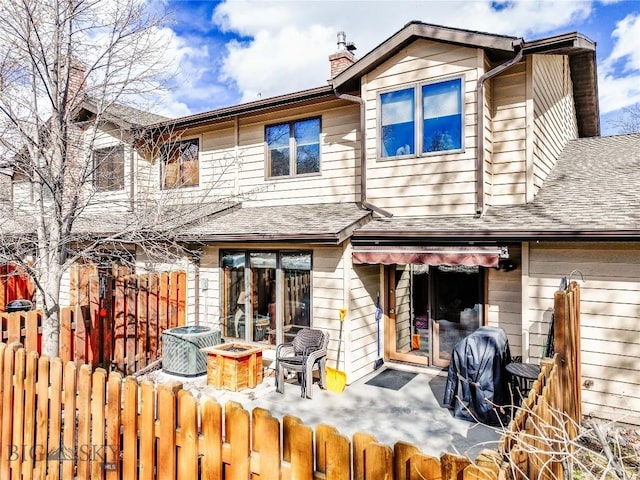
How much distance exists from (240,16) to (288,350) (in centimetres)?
1073

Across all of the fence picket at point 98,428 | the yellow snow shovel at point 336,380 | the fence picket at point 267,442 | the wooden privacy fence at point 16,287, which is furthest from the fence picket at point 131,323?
the fence picket at point 267,442

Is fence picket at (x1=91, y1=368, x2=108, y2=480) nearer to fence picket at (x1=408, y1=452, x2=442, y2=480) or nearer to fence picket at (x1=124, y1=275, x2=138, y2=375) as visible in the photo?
fence picket at (x1=408, y1=452, x2=442, y2=480)

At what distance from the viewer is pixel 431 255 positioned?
7230 millimetres

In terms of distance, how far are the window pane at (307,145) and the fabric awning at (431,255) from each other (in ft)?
9.83

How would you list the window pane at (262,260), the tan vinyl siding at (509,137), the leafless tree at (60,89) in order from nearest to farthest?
the leafless tree at (60,89)
the tan vinyl siding at (509,137)
the window pane at (262,260)

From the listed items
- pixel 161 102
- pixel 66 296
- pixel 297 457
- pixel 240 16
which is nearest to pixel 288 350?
pixel 161 102

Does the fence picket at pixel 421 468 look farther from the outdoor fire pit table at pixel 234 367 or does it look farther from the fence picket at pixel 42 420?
the outdoor fire pit table at pixel 234 367

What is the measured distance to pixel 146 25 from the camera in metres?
5.72

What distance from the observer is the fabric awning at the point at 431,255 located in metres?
6.80

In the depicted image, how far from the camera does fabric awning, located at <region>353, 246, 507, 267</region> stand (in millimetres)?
6801

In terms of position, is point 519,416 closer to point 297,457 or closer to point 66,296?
point 297,457

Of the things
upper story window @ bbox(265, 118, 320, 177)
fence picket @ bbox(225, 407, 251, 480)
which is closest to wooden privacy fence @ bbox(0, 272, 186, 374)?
upper story window @ bbox(265, 118, 320, 177)

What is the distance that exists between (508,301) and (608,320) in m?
1.56

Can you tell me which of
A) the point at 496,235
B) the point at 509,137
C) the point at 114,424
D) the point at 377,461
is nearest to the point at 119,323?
the point at 114,424
